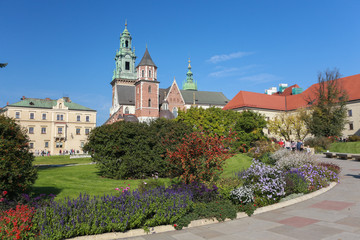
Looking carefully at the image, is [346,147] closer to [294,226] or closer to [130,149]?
[130,149]

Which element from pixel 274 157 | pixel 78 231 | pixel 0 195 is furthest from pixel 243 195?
pixel 274 157

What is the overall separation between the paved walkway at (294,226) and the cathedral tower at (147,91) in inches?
2542

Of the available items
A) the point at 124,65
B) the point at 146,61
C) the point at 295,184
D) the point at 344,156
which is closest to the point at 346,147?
the point at 344,156

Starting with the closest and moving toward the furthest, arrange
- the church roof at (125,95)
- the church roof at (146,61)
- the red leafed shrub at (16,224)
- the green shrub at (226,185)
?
1. the red leafed shrub at (16,224)
2. the green shrub at (226,185)
3. the church roof at (146,61)
4. the church roof at (125,95)

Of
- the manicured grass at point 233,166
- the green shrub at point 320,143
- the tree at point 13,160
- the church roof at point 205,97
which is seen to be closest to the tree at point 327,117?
the green shrub at point 320,143

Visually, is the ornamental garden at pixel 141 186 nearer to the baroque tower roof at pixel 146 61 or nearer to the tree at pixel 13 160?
the tree at pixel 13 160

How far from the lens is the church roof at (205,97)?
9722cm

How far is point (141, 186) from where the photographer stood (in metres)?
9.54

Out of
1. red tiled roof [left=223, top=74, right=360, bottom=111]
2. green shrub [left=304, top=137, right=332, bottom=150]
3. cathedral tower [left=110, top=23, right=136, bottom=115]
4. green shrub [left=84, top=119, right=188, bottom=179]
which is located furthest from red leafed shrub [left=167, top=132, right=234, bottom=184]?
cathedral tower [left=110, top=23, right=136, bottom=115]

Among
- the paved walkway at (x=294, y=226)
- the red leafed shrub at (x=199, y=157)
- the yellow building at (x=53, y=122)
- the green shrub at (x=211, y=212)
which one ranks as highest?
the yellow building at (x=53, y=122)

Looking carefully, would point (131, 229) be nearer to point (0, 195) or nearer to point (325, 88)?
point (0, 195)

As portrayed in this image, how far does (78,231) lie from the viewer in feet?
19.4

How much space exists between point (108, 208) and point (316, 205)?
714 cm

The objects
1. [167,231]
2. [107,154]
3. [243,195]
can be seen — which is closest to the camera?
[167,231]
